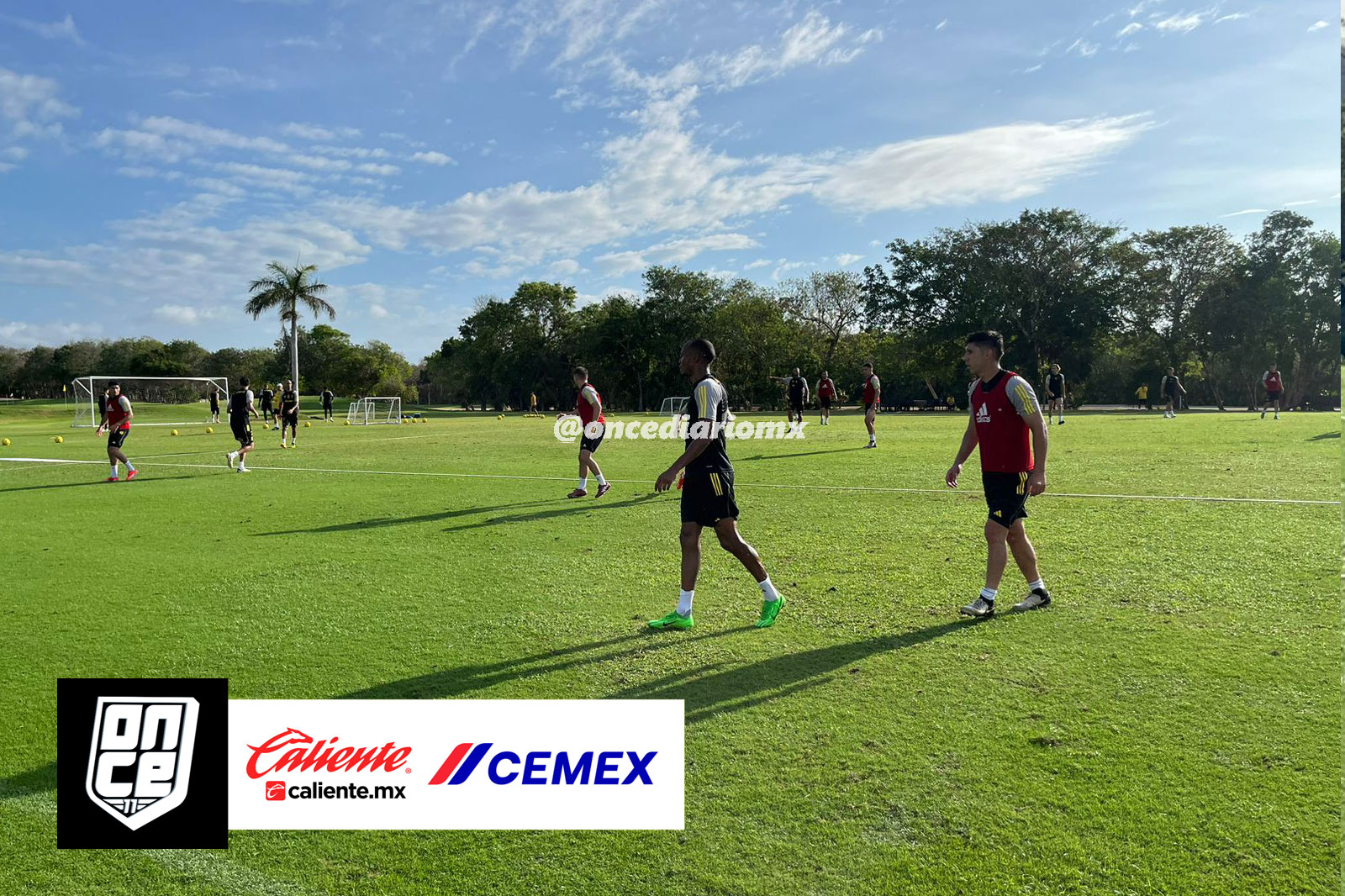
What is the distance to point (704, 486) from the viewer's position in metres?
5.76

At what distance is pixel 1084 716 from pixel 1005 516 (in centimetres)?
197

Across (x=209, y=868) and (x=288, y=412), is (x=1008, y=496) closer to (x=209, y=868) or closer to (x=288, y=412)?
(x=209, y=868)

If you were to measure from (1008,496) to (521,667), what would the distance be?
11.8ft

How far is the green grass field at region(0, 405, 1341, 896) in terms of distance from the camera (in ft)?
9.87

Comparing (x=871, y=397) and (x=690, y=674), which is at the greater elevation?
(x=871, y=397)

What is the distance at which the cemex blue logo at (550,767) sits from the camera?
3.61m

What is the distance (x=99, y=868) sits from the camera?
303 cm

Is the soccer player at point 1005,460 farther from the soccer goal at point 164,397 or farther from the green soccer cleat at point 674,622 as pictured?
the soccer goal at point 164,397

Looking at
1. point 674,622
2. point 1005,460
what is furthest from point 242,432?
point 1005,460

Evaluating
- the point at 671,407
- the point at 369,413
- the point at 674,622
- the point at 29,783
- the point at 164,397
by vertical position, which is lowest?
the point at 29,783

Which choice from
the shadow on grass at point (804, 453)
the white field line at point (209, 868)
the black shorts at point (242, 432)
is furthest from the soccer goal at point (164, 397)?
the white field line at point (209, 868)

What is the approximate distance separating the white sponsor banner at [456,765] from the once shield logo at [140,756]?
226mm

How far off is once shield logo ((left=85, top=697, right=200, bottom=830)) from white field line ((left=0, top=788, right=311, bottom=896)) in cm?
19

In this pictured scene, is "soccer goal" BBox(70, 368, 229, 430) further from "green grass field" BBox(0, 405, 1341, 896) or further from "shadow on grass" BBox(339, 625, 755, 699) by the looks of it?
"shadow on grass" BBox(339, 625, 755, 699)
